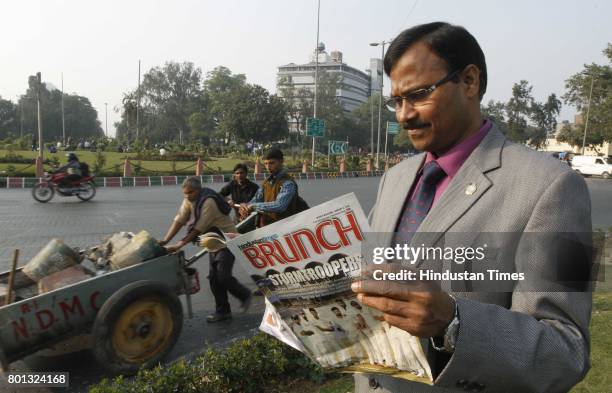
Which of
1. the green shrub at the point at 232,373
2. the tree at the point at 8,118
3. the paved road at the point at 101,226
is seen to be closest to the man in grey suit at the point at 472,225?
the green shrub at the point at 232,373

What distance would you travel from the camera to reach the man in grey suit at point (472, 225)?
2.78ft

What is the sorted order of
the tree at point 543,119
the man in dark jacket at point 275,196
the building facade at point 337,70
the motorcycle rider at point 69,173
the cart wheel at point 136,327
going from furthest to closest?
1. the building facade at point 337,70
2. the tree at point 543,119
3. the motorcycle rider at point 69,173
4. the man in dark jacket at point 275,196
5. the cart wheel at point 136,327

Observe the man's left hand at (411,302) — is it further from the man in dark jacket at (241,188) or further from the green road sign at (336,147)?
the green road sign at (336,147)

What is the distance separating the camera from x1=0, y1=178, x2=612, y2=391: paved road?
371 centimetres

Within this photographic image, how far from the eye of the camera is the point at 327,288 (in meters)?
0.99

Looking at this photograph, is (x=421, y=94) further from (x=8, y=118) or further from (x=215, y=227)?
(x=8, y=118)

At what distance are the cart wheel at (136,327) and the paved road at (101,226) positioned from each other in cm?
25

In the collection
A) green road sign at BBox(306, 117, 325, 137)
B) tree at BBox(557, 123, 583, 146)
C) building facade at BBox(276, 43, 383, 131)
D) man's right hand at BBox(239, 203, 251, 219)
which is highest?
building facade at BBox(276, 43, 383, 131)

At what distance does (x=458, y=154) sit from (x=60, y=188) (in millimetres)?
13297

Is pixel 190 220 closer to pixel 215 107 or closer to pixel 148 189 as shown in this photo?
pixel 148 189

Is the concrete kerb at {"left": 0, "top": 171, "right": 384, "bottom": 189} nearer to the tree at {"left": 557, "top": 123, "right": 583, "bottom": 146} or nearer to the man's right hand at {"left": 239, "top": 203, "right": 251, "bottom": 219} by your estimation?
the man's right hand at {"left": 239, "top": 203, "right": 251, "bottom": 219}

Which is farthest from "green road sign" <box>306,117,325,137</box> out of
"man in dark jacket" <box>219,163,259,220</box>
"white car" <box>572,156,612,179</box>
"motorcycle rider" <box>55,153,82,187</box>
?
"man in dark jacket" <box>219,163,259,220</box>

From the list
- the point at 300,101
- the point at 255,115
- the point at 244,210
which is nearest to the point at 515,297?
the point at 244,210

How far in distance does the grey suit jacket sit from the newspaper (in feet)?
0.36
